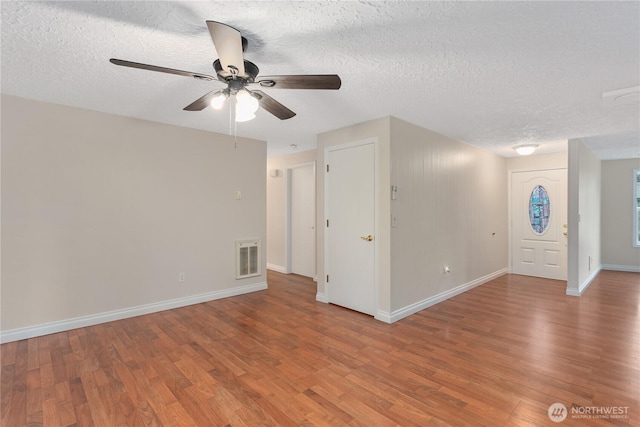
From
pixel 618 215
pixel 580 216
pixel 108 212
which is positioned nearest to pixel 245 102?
pixel 108 212

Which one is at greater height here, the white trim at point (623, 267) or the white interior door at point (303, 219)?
the white interior door at point (303, 219)

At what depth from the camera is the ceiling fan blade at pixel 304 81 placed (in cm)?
180

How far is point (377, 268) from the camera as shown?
3619 millimetres

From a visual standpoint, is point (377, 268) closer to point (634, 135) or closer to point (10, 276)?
point (10, 276)

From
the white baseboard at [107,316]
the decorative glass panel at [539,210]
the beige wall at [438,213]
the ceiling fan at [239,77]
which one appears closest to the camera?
the ceiling fan at [239,77]

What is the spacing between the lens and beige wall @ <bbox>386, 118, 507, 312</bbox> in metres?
3.63

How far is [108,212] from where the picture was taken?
11.4ft

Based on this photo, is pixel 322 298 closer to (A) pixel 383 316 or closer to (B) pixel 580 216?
(A) pixel 383 316

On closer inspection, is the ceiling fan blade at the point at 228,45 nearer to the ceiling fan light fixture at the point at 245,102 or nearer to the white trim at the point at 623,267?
the ceiling fan light fixture at the point at 245,102

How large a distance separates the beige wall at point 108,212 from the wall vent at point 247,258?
10 cm

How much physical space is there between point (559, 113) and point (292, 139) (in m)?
3.31

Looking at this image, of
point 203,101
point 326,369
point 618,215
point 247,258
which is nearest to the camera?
point 203,101

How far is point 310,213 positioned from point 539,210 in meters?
4.38

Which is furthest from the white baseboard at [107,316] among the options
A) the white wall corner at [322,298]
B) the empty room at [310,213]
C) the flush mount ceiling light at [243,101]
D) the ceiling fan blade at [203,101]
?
the flush mount ceiling light at [243,101]
